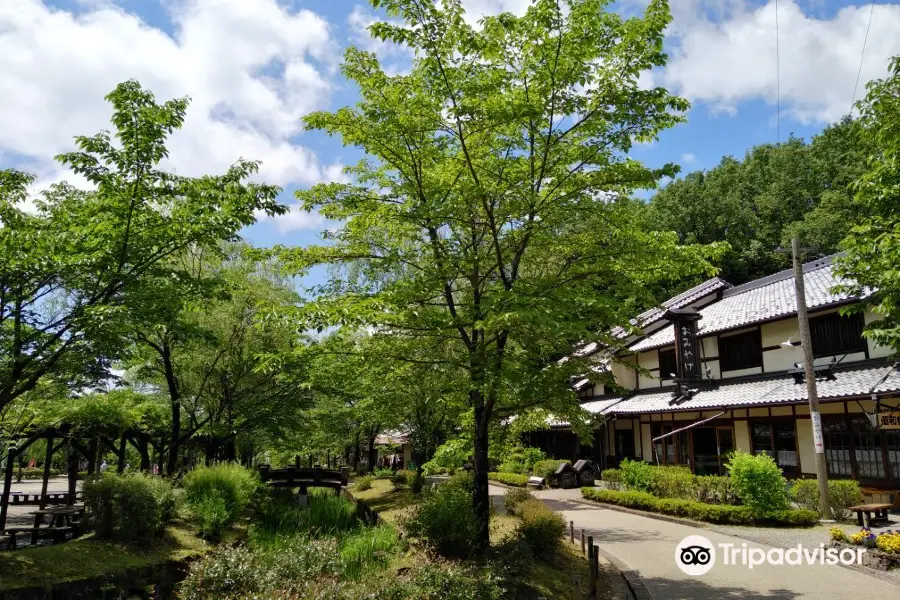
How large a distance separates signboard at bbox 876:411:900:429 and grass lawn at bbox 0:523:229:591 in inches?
647

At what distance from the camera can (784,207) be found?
42.6 meters

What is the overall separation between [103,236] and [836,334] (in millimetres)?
21880

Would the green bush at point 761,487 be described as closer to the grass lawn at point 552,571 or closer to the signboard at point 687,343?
the grass lawn at point 552,571

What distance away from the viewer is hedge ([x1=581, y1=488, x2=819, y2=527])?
15086 mm

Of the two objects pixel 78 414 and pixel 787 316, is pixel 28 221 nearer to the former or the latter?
pixel 78 414

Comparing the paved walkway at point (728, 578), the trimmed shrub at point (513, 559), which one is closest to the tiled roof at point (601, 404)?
the paved walkway at point (728, 578)

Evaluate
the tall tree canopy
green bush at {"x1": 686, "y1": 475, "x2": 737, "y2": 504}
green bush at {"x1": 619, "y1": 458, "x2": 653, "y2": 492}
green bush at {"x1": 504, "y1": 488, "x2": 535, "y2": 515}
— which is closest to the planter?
green bush at {"x1": 686, "y1": 475, "x2": 737, "y2": 504}

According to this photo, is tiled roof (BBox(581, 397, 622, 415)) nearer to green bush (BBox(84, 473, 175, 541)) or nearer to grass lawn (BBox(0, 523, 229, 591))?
grass lawn (BBox(0, 523, 229, 591))

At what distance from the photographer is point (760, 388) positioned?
69.7 feet

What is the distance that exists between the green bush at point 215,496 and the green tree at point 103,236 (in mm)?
4844

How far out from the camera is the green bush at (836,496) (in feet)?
51.8

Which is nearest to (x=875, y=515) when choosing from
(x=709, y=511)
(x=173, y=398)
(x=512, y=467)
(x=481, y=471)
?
(x=709, y=511)

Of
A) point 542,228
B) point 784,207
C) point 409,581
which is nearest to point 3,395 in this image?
point 409,581

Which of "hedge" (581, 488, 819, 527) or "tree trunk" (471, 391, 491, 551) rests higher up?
"tree trunk" (471, 391, 491, 551)
